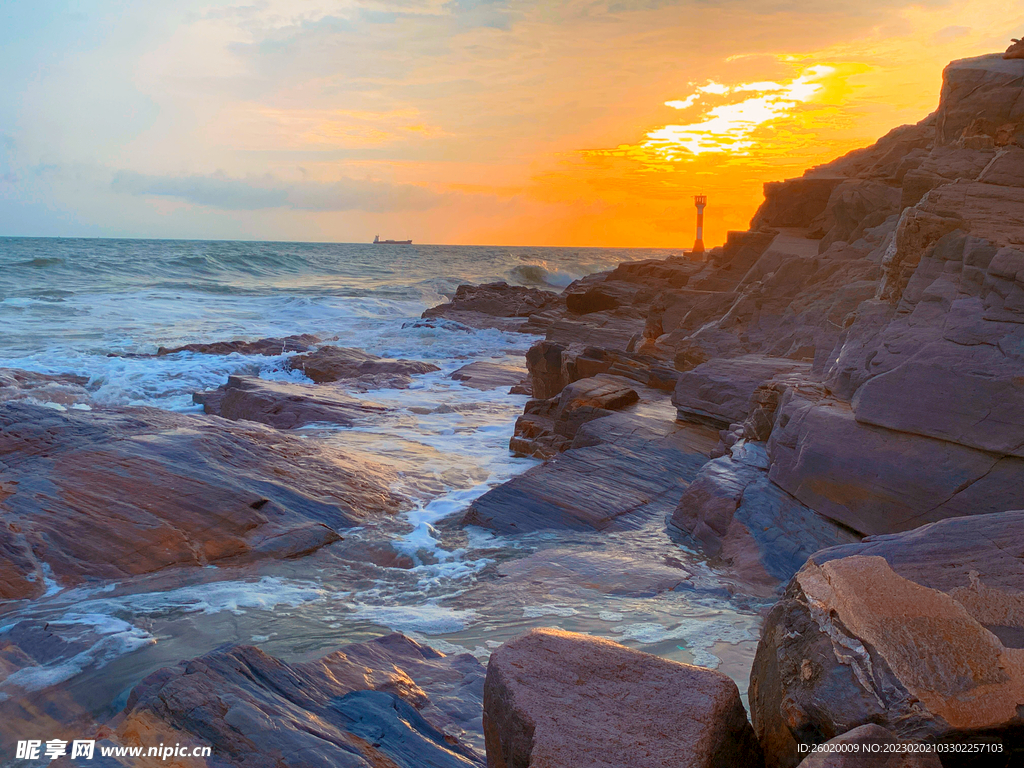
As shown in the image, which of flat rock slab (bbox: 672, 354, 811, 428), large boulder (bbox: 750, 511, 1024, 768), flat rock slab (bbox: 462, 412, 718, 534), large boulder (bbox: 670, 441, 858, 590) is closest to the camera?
large boulder (bbox: 750, 511, 1024, 768)

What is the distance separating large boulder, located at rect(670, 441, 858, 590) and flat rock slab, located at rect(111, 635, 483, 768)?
2409 millimetres

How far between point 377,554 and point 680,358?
669 centimetres

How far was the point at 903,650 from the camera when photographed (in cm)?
204

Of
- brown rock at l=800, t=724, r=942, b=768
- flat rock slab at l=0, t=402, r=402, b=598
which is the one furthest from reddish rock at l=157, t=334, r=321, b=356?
brown rock at l=800, t=724, r=942, b=768

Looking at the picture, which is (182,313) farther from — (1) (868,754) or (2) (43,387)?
(1) (868,754)

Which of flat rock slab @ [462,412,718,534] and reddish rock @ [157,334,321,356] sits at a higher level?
reddish rock @ [157,334,321,356]

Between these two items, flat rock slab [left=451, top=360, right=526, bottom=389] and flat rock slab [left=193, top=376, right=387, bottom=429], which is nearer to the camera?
flat rock slab [left=193, top=376, right=387, bottom=429]

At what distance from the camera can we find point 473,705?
3098 millimetres

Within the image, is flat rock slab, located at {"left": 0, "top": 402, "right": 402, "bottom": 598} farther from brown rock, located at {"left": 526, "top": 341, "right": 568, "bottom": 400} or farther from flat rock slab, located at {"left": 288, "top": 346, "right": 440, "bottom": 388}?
flat rock slab, located at {"left": 288, "top": 346, "right": 440, "bottom": 388}

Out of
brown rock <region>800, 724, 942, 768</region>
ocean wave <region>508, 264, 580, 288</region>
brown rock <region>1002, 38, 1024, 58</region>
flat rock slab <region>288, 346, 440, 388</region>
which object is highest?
brown rock <region>1002, 38, 1024, 58</region>

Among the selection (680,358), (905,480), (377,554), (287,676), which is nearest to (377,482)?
(377,554)

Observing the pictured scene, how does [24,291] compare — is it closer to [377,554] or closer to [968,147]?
[377,554]

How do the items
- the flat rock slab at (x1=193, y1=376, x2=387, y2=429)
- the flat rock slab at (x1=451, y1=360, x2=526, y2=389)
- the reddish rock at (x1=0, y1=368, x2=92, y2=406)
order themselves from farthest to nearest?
the flat rock slab at (x1=451, y1=360, x2=526, y2=389) < the reddish rock at (x1=0, y1=368, x2=92, y2=406) < the flat rock slab at (x1=193, y1=376, x2=387, y2=429)

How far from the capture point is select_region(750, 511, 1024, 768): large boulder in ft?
6.15
